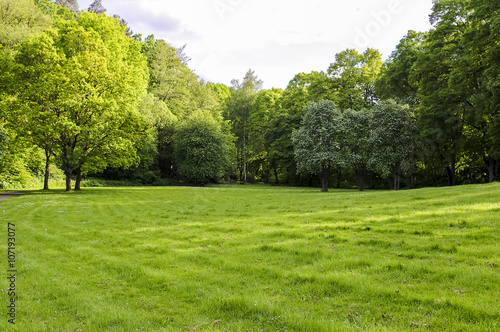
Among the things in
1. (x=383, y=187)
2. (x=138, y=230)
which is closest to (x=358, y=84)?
(x=383, y=187)

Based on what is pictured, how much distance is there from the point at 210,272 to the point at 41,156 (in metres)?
40.8

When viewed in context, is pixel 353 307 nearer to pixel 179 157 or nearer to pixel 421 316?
pixel 421 316

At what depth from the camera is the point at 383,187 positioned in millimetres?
51000

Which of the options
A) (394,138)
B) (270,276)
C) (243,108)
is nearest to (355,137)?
(394,138)

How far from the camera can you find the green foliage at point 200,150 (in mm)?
49938

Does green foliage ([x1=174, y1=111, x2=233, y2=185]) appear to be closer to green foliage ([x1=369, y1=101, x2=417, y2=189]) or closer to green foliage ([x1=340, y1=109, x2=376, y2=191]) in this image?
green foliage ([x1=340, y1=109, x2=376, y2=191])

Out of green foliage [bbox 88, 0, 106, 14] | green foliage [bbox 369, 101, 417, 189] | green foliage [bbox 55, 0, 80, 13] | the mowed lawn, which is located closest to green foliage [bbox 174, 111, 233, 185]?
green foliage [bbox 369, 101, 417, 189]

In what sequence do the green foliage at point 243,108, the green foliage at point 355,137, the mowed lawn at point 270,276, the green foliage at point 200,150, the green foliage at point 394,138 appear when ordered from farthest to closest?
the green foliage at point 243,108 < the green foliage at point 200,150 < the green foliage at point 355,137 < the green foliage at point 394,138 < the mowed lawn at point 270,276

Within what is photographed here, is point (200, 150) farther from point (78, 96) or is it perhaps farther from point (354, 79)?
point (354, 79)

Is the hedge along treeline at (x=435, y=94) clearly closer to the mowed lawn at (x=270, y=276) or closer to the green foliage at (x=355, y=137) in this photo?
the green foliage at (x=355, y=137)

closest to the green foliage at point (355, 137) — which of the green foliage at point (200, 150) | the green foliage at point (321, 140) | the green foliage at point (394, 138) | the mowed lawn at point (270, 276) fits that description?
the green foliage at point (321, 140)

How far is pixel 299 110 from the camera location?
53.1 m

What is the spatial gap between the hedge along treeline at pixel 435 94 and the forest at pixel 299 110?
0.48 feet

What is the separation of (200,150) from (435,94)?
113 feet
